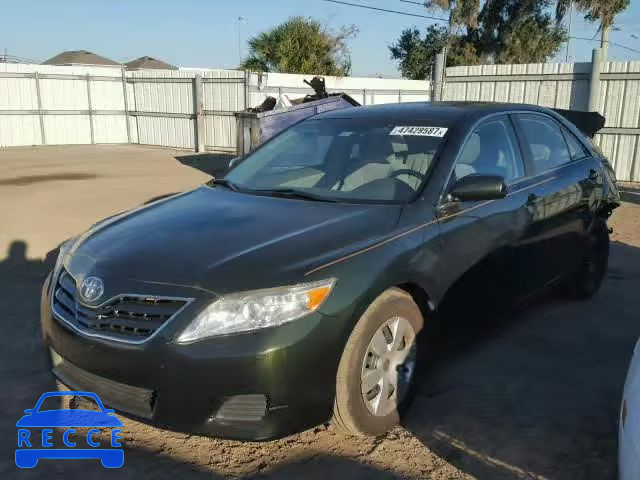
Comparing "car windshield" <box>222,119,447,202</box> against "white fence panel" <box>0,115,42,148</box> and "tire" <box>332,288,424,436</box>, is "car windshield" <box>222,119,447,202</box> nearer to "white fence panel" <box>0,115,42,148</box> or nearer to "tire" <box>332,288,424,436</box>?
"tire" <box>332,288,424,436</box>

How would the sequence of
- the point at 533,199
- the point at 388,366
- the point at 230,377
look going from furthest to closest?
the point at 533,199, the point at 388,366, the point at 230,377

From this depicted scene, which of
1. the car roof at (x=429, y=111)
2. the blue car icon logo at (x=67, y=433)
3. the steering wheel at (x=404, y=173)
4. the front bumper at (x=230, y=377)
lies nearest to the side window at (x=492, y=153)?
the car roof at (x=429, y=111)

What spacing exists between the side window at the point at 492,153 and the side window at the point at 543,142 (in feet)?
0.69

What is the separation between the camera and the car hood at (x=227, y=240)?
258cm

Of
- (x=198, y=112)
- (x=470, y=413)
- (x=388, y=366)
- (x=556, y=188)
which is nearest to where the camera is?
(x=388, y=366)

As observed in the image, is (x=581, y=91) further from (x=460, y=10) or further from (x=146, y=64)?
(x=146, y=64)

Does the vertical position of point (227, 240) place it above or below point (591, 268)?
above

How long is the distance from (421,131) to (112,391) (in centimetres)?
236

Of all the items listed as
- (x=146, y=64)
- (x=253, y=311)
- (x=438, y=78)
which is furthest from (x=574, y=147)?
(x=146, y=64)

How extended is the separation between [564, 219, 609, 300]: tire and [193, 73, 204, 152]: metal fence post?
15920mm

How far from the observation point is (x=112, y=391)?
103 inches

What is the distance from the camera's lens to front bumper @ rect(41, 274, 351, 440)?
7.93 feet

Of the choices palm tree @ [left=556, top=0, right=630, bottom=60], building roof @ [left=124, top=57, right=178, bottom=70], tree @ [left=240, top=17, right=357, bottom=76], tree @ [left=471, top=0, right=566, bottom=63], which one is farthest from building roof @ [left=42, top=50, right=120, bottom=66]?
palm tree @ [left=556, top=0, right=630, bottom=60]

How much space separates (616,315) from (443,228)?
2364 millimetres
